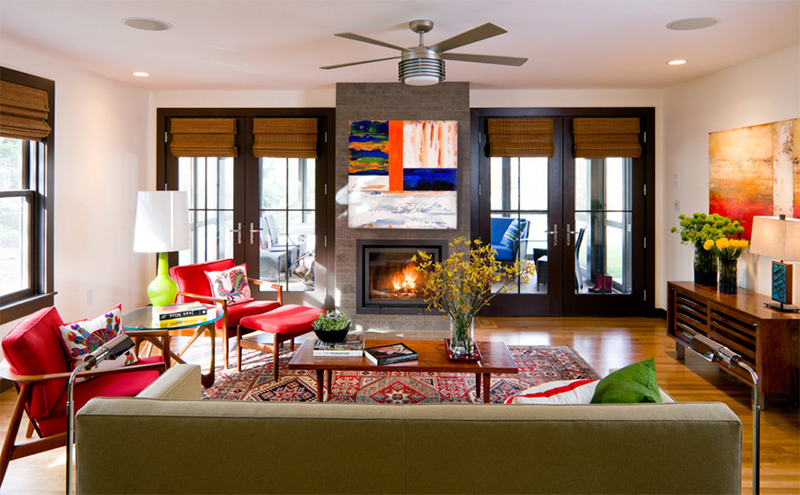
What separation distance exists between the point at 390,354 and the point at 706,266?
114 inches

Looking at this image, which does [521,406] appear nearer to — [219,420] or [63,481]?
[219,420]

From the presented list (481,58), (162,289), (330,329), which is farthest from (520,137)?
(162,289)

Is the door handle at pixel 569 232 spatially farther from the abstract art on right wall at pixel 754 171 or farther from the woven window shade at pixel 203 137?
the woven window shade at pixel 203 137

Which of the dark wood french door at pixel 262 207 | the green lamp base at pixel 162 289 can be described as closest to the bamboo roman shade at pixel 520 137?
the dark wood french door at pixel 262 207

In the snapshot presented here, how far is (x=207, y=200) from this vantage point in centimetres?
600

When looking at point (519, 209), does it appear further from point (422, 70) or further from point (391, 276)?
point (422, 70)

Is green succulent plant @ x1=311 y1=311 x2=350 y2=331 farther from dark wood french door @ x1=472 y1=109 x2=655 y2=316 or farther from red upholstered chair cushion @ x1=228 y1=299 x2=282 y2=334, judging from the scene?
dark wood french door @ x1=472 y1=109 x2=655 y2=316

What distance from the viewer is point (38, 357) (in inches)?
97.3

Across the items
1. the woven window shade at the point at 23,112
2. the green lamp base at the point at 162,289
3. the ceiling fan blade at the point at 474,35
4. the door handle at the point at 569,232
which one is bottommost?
the green lamp base at the point at 162,289

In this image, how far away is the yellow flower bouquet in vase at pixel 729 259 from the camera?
4.23 meters

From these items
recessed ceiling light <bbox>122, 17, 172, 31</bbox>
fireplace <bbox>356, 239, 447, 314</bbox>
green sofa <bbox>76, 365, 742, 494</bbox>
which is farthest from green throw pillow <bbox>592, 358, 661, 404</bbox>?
fireplace <bbox>356, 239, 447, 314</bbox>

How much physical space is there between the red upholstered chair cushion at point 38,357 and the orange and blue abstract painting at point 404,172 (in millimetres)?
3208

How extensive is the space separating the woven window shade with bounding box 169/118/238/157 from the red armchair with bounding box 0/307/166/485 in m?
3.51

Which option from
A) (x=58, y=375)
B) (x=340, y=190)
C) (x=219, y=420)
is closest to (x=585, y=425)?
Answer: (x=219, y=420)
